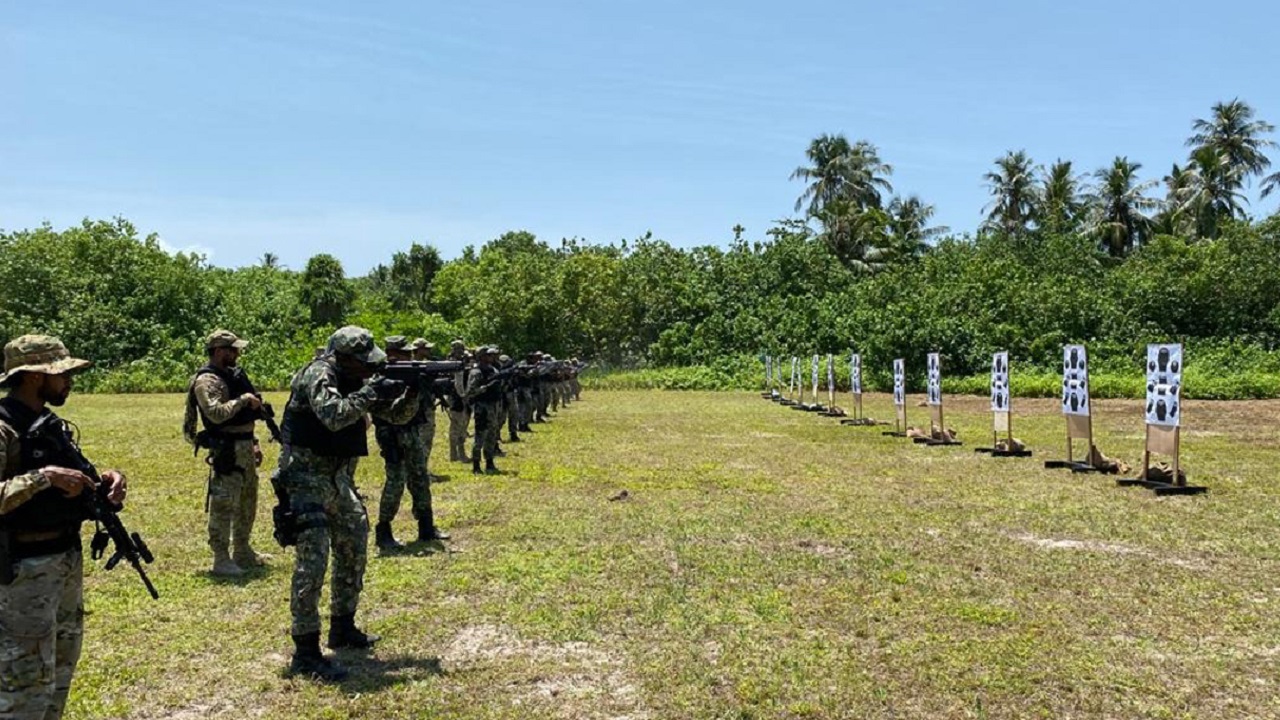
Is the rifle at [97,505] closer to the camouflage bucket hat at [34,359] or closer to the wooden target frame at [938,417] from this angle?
the camouflage bucket hat at [34,359]

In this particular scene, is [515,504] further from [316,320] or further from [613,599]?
[316,320]

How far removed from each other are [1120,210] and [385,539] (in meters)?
59.7

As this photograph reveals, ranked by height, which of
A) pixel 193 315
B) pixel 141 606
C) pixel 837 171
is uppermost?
pixel 837 171

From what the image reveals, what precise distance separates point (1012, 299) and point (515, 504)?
120ft

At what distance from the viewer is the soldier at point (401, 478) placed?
9.40m

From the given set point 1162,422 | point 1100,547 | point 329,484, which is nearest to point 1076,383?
point 1162,422

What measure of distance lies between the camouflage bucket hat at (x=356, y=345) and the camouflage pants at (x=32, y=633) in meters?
2.13

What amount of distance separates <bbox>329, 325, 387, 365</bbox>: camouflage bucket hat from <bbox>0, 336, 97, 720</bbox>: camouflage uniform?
1.89 m

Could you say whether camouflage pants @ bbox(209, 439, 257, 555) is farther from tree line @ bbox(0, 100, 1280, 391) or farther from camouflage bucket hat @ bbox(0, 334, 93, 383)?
tree line @ bbox(0, 100, 1280, 391)

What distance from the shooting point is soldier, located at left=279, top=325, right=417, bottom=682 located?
231 inches

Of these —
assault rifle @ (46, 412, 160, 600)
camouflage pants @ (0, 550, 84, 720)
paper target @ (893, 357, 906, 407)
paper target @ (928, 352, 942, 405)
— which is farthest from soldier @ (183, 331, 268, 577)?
paper target @ (893, 357, 906, 407)

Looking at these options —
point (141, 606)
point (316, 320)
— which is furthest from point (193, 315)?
point (141, 606)

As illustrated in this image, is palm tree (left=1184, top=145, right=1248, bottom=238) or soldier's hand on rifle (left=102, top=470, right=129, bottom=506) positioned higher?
palm tree (left=1184, top=145, right=1248, bottom=238)

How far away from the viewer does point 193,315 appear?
5025 centimetres
